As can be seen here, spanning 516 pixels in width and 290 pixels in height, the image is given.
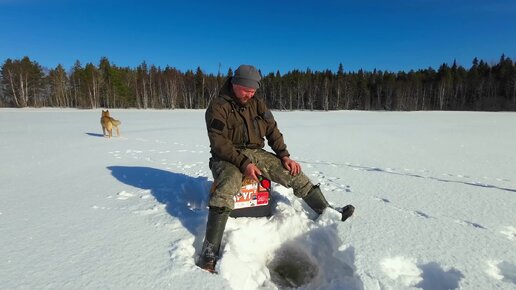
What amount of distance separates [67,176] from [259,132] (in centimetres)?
357

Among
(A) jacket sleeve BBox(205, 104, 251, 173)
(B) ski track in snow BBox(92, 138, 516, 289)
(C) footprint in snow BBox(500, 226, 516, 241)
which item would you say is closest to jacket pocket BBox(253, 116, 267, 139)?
(A) jacket sleeve BBox(205, 104, 251, 173)

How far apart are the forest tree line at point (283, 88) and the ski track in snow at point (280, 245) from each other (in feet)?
178

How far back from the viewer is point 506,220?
3326 millimetres

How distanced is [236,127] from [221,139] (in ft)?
0.92

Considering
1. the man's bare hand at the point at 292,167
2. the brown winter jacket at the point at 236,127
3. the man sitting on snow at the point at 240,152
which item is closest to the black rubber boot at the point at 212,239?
the man sitting on snow at the point at 240,152

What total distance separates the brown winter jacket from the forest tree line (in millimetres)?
55133

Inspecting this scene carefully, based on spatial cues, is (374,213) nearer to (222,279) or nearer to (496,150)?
(222,279)

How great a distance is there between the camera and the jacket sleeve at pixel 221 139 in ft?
9.71

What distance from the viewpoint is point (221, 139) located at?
3.05m

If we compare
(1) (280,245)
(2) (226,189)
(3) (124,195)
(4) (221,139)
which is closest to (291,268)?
(1) (280,245)

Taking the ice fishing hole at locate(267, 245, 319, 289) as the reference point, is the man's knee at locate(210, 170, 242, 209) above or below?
above

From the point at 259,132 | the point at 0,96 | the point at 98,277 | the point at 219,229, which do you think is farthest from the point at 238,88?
the point at 0,96

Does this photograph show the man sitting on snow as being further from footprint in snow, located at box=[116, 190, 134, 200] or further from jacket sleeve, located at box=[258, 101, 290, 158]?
footprint in snow, located at box=[116, 190, 134, 200]

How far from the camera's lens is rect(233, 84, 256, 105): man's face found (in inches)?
123
